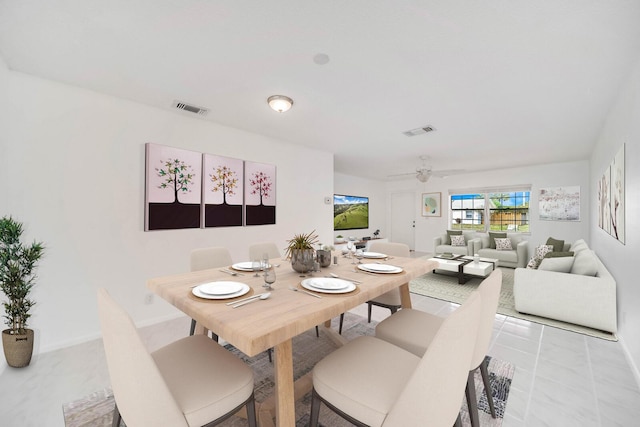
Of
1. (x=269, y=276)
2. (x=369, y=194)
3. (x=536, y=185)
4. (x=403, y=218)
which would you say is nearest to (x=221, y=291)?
(x=269, y=276)

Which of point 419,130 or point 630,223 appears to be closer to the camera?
point 630,223

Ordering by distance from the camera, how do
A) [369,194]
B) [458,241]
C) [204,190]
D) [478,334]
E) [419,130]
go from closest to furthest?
[478,334] → [204,190] → [419,130] → [458,241] → [369,194]

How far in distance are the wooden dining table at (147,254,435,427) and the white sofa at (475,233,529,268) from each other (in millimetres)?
5135

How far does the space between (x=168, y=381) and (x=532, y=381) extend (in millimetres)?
2326

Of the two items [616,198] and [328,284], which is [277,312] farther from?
[616,198]

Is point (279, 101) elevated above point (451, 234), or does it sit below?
above

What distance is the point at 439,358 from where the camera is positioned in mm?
828

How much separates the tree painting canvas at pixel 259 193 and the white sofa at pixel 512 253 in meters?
4.91

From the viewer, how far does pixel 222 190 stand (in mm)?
3338

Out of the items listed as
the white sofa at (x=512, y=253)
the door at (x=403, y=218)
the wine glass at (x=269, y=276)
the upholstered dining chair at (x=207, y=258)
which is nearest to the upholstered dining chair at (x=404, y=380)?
the wine glass at (x=269, y=276)

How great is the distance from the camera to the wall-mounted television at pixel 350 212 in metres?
6.95

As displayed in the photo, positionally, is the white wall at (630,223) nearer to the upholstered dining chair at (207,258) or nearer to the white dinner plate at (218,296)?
the white dinner plate at (218,296)

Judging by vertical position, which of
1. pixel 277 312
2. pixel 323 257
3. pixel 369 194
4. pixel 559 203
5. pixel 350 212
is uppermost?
pixel 369 194

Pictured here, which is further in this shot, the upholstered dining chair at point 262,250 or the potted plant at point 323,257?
the upholstered dining chair at point 262,250
